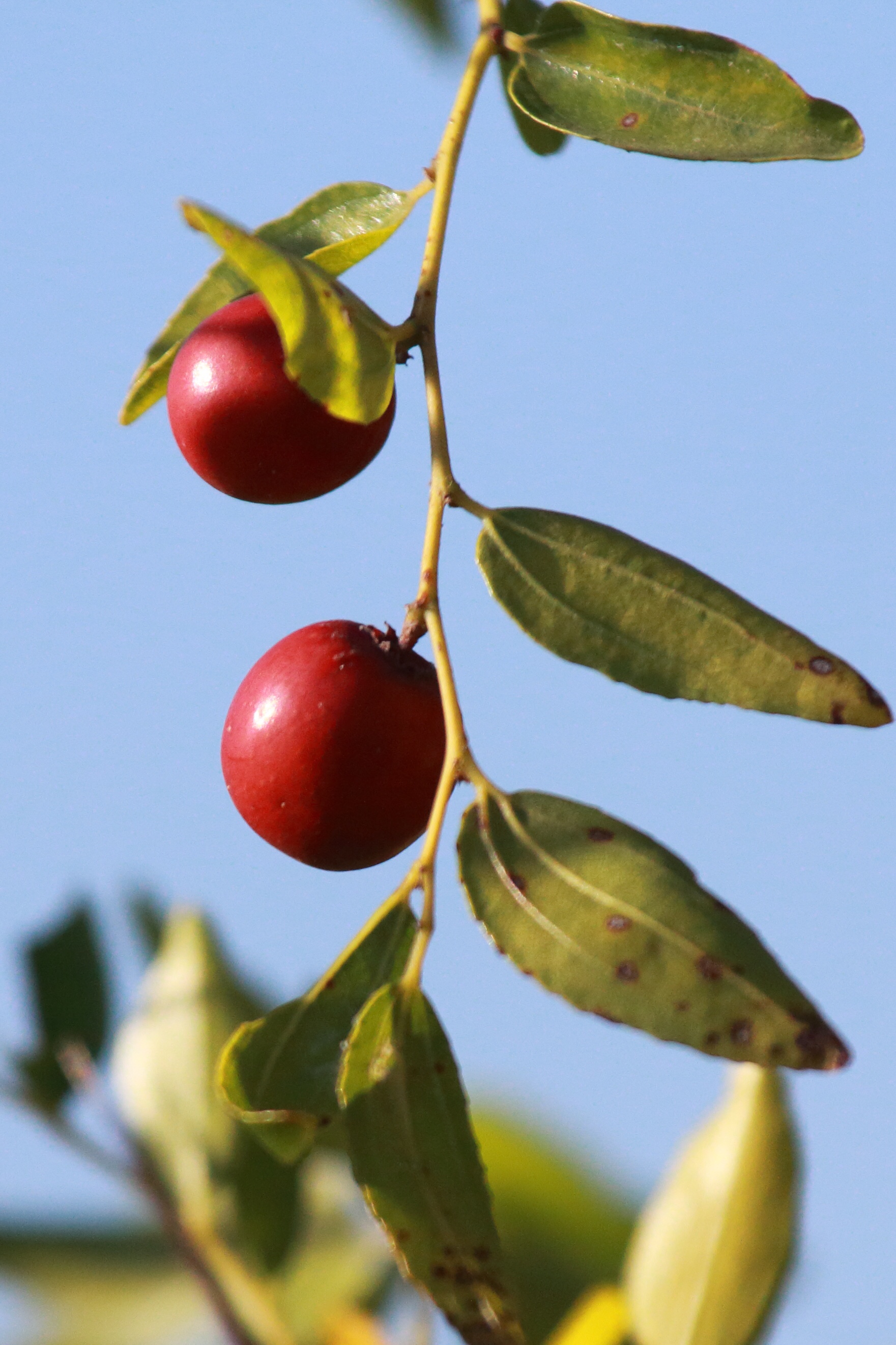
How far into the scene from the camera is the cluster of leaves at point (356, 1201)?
157 cm

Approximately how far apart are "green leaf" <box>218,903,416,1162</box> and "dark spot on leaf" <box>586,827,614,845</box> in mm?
243

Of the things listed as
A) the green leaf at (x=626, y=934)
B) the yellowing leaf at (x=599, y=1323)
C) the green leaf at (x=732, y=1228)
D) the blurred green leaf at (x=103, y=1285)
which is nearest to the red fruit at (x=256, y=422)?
the green leaf at (x=626, y=934)

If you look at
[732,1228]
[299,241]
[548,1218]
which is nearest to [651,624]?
[299,241]

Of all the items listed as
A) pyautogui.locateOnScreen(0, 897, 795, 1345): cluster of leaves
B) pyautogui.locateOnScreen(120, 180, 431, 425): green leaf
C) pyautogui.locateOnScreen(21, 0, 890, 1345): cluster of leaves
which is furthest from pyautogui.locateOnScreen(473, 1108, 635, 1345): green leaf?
pyautogui.locateOnScreen(120, 180, 431, 425): green leaf

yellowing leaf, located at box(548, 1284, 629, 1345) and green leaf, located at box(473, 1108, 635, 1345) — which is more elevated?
yellowing leaf, located at box(548, 1284, 629, 1345)

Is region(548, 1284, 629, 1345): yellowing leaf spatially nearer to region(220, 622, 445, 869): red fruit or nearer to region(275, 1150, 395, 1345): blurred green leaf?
region(275, 1150, 395, 1345): blurred green leaf

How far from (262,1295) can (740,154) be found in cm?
190

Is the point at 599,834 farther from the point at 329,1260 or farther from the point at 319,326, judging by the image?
the point at 329,1260

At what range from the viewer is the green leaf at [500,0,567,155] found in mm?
1862

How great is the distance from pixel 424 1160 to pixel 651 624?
21.9 inches

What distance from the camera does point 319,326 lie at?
140cm

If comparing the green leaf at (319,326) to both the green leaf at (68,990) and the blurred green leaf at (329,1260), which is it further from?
the green leaf at (68,990)

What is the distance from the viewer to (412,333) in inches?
62.9

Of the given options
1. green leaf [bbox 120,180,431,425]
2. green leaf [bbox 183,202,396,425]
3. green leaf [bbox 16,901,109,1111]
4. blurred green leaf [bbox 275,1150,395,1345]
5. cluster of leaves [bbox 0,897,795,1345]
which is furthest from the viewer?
green leaf [bbox 16,901,109,1111]
